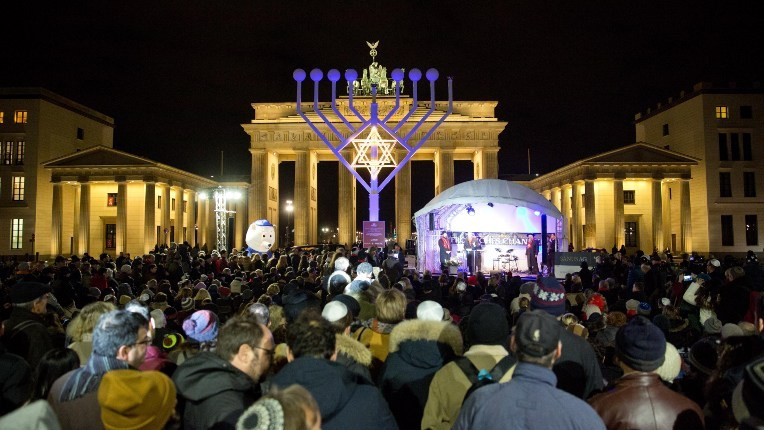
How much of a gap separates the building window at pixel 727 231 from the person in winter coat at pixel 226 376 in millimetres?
46157

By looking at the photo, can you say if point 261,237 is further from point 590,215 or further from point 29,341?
Result: point 590,215

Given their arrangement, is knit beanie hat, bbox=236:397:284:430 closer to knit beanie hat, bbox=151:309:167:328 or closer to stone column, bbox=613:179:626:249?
knit beanie hat, bbox=151:309:167:328

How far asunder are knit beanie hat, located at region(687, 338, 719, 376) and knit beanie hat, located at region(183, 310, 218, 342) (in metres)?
3.48

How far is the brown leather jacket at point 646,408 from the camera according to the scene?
2.84 m

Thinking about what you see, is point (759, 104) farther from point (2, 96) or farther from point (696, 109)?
point (2, 96)

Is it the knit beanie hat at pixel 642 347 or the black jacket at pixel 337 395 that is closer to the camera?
the black jacket at pixel 337 395

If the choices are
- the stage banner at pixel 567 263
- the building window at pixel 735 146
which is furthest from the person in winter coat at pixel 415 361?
the building window at pixel 735 146

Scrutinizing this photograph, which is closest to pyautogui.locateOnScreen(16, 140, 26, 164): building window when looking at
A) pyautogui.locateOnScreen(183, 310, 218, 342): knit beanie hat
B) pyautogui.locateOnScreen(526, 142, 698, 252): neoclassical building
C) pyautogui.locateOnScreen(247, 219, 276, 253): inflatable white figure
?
pyautogui.locateOnScreen(247, 219, 276, 253): inflatable white figure

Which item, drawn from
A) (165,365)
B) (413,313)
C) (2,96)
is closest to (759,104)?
(413,313)

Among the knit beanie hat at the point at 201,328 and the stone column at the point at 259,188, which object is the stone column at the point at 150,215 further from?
the knit beanie hat at the point at 201,328

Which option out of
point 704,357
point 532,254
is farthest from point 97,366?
point 532,254

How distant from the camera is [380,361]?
455 cm

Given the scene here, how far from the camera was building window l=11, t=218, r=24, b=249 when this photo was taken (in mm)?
41188

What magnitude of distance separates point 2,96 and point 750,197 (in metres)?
55.8
